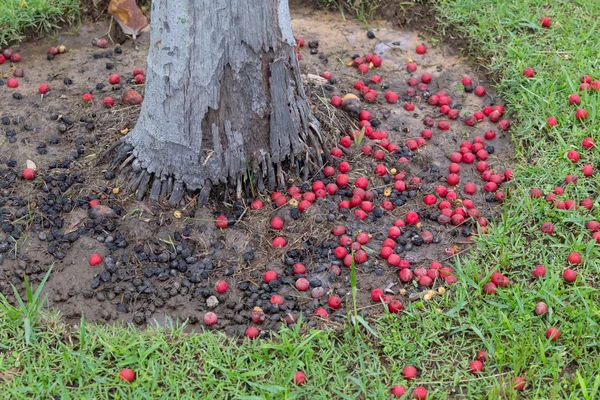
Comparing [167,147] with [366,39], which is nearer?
[167,147]

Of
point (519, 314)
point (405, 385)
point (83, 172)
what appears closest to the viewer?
A: point (405, 385)

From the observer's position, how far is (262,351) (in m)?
3.47

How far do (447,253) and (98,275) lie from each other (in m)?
1.98

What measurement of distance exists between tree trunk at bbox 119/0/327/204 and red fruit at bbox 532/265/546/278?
60.6 inches

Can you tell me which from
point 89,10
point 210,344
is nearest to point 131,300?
point 210,344

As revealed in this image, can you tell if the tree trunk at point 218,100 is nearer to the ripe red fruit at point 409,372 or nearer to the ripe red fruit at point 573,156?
the ripe red fruit at point 409,372

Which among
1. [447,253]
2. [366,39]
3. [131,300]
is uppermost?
[366,39]

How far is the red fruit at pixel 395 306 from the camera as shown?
3.66 metres

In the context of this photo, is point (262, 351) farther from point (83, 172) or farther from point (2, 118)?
point (2, 118)

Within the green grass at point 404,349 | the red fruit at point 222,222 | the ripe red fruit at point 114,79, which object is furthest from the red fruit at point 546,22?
the ripe red fruit at point 114,79

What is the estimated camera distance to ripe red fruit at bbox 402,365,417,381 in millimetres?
3344

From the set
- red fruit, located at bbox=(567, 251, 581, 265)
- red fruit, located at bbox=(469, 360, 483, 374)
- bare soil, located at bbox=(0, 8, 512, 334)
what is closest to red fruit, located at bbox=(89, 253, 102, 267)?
bare soil, located at bbox=(0, 8, 512, 334)

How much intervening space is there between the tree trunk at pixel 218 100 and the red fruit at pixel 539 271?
1540 millimetres

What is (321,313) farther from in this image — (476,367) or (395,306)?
(476,367)
